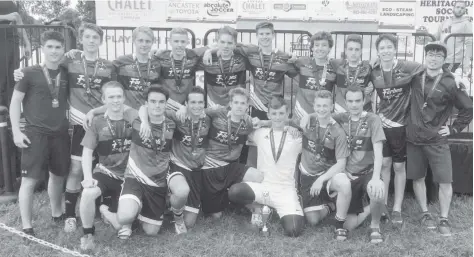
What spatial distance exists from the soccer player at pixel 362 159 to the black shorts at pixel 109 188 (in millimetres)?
2447

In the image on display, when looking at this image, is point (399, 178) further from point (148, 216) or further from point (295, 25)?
point (295, 25)

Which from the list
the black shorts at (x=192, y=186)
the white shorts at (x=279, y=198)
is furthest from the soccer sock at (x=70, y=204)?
the white shorts at (x=279, y=198)

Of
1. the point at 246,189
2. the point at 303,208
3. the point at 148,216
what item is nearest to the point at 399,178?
the point at 303,208

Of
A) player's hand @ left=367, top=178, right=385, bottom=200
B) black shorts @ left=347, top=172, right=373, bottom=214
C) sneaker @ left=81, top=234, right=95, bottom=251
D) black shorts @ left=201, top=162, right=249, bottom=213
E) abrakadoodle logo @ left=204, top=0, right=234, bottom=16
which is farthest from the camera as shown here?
abrakadoodle logo @ left=204, top=0, right=234, bottom=16

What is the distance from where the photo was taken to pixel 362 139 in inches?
204

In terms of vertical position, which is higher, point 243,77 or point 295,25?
point 295,25

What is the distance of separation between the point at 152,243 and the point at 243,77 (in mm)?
2342

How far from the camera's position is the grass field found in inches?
186

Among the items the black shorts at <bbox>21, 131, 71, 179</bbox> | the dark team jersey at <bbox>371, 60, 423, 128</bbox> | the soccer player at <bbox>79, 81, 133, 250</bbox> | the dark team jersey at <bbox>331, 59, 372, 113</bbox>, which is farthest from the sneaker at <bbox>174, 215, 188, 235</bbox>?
the dark team jersey at <bbox>371, 60, 423, 128</bbox>

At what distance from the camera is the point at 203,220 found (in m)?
5.58

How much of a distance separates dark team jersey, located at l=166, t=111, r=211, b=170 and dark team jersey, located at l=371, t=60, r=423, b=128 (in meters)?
1.97

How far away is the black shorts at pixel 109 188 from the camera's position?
502 centimetres

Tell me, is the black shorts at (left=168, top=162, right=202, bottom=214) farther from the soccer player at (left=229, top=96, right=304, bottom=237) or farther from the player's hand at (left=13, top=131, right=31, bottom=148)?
the player's hand at (left=13, top=131, right=31, bottom=148)

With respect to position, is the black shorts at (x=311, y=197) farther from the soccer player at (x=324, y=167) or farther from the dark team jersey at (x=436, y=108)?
the dark team jersey at (x=436, y=108)
